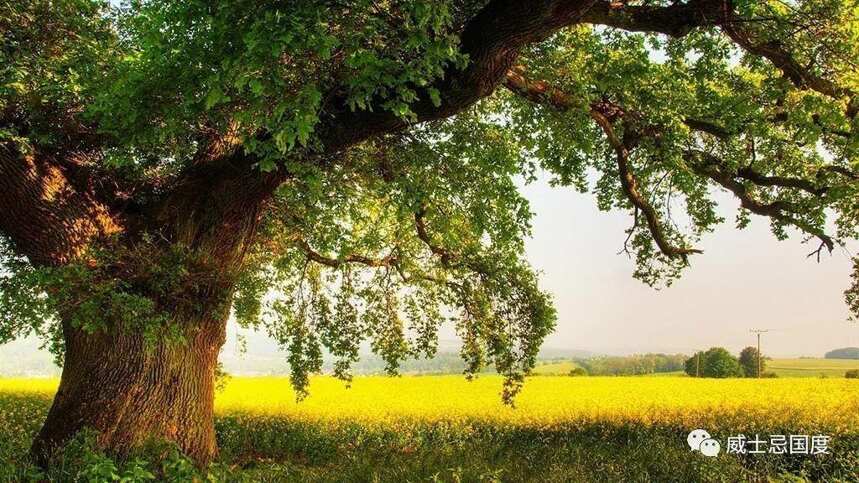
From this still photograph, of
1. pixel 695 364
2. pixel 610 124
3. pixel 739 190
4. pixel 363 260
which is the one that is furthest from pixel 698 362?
pixel 610 124

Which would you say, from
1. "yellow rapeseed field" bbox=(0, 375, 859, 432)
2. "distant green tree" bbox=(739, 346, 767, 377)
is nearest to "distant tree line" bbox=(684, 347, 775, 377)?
"distant green tree" bbox=(739, 346, 767, 377)

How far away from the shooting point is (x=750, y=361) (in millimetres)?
50094

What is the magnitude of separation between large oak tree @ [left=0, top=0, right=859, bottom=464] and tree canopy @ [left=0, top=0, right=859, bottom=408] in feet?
0.13

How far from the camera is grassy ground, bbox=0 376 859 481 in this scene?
9.21 metres

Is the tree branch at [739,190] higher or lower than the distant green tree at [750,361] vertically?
higher

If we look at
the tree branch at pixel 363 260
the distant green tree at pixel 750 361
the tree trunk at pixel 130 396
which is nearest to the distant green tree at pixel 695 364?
the distant green tree at pixel 750 361

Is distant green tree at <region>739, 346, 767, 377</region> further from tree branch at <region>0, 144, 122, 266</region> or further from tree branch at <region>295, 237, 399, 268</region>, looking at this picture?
tree branch at <region>0, 144, 122, 266</region>

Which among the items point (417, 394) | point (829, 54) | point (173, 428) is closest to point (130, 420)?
point (173, 428)

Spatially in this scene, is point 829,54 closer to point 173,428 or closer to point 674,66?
point 674,66

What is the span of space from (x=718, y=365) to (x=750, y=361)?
5147mm

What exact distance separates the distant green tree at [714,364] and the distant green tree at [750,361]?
4.38ft

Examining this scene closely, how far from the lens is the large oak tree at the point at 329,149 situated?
21.0 feet

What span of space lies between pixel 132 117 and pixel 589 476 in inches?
293

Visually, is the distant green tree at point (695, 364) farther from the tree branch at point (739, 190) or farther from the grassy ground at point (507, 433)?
the tree branch at point (739, 190)
